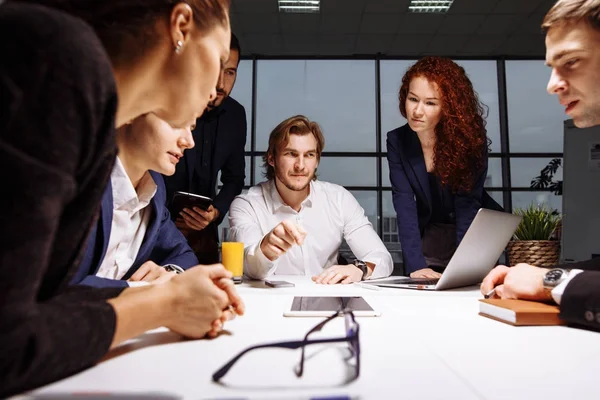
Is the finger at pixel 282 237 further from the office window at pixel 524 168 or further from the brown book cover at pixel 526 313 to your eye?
the office window at pixel 524 168

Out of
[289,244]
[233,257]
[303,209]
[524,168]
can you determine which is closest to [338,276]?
[289,244]

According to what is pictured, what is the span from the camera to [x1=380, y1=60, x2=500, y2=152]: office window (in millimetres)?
6105

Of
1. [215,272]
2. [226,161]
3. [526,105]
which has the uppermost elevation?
[526,105]

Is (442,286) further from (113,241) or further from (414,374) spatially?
(113,241)

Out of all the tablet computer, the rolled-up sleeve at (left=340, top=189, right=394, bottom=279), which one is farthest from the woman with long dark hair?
the rolled-up sleeve at (left=340, top=189, right=394, bottom=279)

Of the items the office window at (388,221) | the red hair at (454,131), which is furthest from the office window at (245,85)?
the red hair at (454,131)

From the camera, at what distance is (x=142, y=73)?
2.07 feet

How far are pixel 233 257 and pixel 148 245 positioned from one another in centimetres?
30

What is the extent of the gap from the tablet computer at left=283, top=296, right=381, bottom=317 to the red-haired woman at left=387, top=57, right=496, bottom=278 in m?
1.15

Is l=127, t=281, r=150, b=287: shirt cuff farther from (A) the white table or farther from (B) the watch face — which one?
(B) the watch face

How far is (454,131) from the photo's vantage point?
2217 mm

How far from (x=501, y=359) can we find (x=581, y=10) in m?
1.09

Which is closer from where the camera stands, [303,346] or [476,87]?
[303,346]

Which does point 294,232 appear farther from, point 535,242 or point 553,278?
point 535,242
